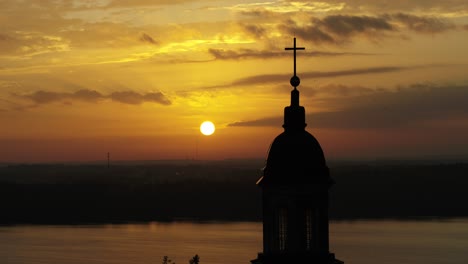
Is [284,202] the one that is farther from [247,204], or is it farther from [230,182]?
[230,182]

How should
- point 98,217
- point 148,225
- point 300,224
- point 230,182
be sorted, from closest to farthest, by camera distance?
point 300,224, point 148,225, point 98,217, point 230,182

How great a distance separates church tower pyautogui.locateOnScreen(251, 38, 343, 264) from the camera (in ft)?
44.6

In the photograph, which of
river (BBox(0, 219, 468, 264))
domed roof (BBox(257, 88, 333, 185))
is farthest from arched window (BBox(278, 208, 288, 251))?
river (BBox(0, 219, 468, 264))

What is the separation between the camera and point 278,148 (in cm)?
1412

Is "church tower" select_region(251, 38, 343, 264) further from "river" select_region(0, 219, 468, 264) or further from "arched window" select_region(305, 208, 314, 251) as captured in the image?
"river" select_region(0, 219, 468, 264)

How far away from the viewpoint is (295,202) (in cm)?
1372

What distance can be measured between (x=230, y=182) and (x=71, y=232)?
45073 millimetres

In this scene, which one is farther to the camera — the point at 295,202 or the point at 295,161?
the point at 295,161

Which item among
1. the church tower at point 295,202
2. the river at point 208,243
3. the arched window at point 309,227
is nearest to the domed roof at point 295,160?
the church tower at point 295,202

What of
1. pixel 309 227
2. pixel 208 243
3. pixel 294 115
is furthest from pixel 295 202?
pixel 208 243

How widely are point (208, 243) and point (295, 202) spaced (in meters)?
76.4

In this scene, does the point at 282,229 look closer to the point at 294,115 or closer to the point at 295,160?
the point at 295,160

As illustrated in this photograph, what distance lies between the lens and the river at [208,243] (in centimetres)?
8006

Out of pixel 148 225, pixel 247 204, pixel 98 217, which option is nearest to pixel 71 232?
pixel 148 225
